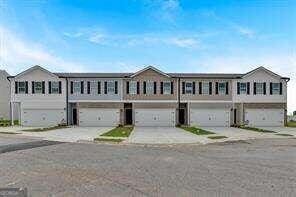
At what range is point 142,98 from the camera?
1724 inches

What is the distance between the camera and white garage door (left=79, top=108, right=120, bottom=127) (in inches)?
1730

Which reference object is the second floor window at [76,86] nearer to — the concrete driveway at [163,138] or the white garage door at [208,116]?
the white garage door at [208,116]

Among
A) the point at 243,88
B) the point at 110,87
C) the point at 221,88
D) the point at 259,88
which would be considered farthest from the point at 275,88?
A: the point at 110,87

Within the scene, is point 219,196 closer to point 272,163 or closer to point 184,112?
point 272,163

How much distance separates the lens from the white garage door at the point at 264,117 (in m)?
44.6

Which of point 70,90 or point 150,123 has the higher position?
point 70,90

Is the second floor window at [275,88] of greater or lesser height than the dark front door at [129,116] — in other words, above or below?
above

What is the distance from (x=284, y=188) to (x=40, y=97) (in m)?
39.0

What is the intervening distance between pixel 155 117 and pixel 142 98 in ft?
9.40

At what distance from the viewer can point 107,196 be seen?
7.82 meters

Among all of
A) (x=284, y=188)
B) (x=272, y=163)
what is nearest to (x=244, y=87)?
(x=272, y=163)

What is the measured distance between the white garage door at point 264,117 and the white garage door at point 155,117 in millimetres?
9614

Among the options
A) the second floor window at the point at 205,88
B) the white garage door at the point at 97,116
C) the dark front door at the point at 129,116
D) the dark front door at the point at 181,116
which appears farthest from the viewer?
the dark front door at the point at 181,116

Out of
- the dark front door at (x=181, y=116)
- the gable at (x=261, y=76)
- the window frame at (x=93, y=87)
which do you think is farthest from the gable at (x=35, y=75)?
the gable at (x=261, y=76)
